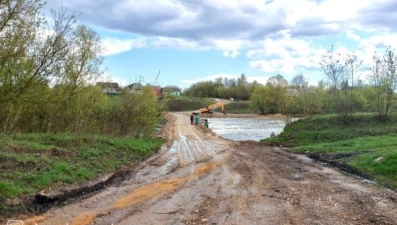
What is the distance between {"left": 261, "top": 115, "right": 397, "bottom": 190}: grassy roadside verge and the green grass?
1029 cm

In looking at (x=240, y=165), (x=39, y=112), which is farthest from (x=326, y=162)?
(x=39, y=112)

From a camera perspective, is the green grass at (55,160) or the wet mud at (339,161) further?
the wet mud at (339,161)

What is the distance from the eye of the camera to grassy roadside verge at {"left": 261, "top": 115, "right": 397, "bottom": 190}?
15805mm

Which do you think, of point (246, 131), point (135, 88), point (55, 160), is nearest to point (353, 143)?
point (135, 88)

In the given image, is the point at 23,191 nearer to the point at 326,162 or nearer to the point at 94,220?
the point at 94,220

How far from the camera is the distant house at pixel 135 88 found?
1225 inches

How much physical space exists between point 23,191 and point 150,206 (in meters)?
3.58

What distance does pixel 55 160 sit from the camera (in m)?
14.4

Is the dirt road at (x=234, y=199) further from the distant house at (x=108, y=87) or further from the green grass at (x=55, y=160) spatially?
the distant house at (x=108, y=87)

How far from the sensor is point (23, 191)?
10602 mm

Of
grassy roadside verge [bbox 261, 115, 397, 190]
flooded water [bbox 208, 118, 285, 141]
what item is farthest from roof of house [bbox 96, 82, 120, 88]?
flooded water [bbox 208, 118, 285, 141]

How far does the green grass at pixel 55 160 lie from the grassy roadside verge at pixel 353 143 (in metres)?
10.3

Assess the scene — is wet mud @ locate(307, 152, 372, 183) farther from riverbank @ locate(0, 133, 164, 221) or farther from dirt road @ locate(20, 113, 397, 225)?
riverbank @ locate(0, 133, 164, 221)

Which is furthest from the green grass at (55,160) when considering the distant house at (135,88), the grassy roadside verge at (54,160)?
the distant house at (135,88)
